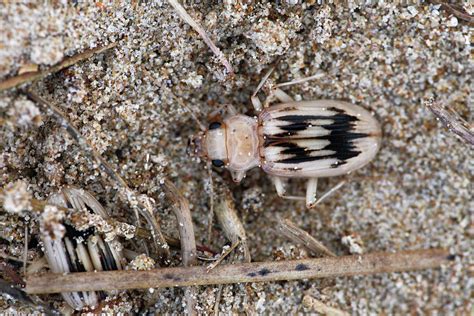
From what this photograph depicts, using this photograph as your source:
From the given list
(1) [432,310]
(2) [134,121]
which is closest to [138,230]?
(2) [134,121]

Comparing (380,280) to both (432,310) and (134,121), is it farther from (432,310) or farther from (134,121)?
(134,121)

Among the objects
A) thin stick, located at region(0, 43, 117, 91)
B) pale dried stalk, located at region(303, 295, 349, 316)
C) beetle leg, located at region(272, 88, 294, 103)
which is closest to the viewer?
thin stick, located at region(0, 43, 117, 91)

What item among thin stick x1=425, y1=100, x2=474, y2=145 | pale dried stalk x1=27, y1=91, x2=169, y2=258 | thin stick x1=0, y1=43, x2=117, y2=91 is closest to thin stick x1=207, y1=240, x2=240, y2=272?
pale dried stalk x1=27, y1=91, x2=169, y2=258

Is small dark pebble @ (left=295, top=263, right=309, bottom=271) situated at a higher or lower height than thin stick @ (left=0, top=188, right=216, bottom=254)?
lower

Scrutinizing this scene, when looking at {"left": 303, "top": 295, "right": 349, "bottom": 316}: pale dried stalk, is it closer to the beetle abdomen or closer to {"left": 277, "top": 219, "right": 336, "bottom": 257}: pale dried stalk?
{"left": 277, "top": 219, "right": 336, "bottom": 257}: pale dried stalk

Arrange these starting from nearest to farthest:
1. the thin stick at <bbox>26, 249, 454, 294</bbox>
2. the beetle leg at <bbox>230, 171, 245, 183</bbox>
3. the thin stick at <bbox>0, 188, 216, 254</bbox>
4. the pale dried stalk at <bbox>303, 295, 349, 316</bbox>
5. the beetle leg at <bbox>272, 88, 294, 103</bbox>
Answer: the thin stick at <bbox>0, 188, 216, 254</bbox> → the thin stick at <bbox>26, 249, 454, 294</bbox> → the pale dried stalk at <bbox>303, 295, 349, 316</bbox> → the beetle leg at <bbox>272, 88, 294, 103</bbox> → the beetle leg at <bbox>230, 171, 245, 183</bbox>

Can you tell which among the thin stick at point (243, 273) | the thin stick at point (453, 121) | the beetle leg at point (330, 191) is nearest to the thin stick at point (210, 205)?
the thin stick at point (243, 273)
